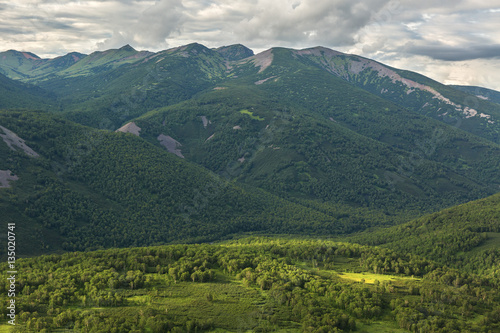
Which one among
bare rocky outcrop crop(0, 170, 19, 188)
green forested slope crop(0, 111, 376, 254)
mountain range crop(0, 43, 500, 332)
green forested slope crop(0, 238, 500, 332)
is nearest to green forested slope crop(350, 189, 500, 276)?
mountain range crop(0, 43, 500, 332)

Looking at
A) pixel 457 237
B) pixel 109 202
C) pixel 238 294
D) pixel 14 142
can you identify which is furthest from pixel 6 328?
pixel 457 237

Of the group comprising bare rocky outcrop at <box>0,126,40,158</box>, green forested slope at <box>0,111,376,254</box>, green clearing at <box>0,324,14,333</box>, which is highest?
bare rocky outcrop at <box>0,126,40,158</box>

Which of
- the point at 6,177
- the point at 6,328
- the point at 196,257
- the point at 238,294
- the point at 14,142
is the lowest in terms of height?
the point at 238,294

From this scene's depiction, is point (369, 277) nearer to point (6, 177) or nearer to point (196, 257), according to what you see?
point (196, 257)

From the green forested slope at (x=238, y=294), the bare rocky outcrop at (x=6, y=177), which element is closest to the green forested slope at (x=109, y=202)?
the bare rocky outcrop at (x=6, y=177)

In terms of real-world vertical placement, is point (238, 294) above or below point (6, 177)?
below

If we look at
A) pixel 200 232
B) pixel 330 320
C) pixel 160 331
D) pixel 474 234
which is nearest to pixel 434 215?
Result: pixel 474 234

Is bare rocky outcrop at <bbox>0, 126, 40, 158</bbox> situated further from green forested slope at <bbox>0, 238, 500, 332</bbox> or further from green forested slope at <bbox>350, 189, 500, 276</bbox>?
green forested slope at <bbox>350, 189, 500, 276</bbox>

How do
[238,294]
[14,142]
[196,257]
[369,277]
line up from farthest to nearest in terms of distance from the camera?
[14,142] < [196,257] < [369,277] < [238,294]

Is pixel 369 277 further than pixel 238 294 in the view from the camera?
Yes

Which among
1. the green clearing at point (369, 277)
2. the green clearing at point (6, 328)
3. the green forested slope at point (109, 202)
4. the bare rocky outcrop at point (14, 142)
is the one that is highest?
the bare rocky outcrop at point (14, 142)

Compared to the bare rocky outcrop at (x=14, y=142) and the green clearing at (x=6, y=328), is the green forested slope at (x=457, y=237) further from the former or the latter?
the bare rocky outcrop at (x=14, y=142)
